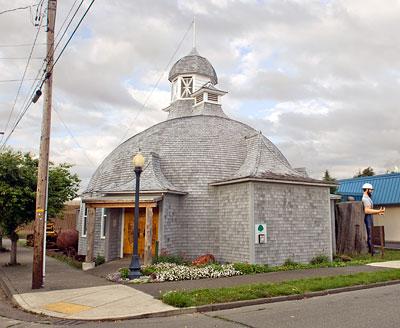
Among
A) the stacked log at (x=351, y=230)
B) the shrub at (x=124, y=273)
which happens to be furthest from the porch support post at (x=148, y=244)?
the stacked log at (x=351, y=230)

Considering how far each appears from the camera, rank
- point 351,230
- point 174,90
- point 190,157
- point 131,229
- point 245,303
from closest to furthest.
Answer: point 245,303 → point 131,229 → point 190,157 → point 351,230 → point 174,90

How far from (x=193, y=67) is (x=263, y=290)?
20202 mm

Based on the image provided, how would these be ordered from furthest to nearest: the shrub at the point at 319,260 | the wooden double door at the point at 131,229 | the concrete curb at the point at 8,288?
the wooden double door at the point at 131,229, the shrub at the point at 319,260, the concrete curb at the point at 8,288

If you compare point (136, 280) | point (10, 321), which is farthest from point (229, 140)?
point (10, 321)

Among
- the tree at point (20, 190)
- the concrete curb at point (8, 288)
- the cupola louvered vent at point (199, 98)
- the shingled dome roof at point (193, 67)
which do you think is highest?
the shingled dome roof at point (193, 67)

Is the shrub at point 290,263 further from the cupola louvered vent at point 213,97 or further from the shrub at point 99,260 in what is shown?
the cupola louvered vent at point 213,97

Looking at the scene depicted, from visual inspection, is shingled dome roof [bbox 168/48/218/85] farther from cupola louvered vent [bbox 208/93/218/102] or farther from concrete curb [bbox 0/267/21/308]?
concrete curb [bbox 0/267/21/308]

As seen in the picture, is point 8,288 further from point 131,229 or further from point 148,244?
point 131,229

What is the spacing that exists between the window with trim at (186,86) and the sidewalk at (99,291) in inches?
570

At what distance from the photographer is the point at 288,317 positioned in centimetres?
755

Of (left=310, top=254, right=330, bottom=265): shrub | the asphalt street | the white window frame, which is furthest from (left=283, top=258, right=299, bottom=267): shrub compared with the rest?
the white window frame

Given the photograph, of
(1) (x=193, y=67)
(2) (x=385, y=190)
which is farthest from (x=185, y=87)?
(2) (x=385, y=190)

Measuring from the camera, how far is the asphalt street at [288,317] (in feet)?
23.3

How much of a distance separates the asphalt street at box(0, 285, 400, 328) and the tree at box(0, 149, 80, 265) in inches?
318
